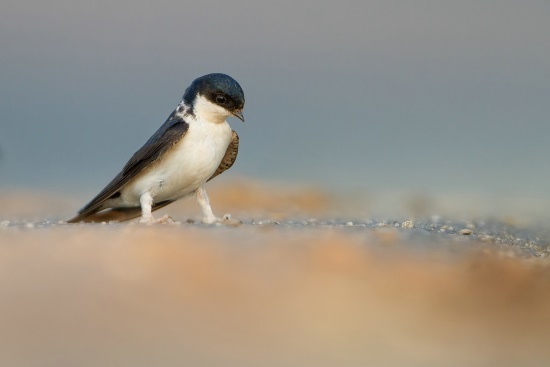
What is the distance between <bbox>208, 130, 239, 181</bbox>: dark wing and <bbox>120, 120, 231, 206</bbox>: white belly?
8.4 inches

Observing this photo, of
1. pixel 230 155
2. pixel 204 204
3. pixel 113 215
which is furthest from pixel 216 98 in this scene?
pixel 113 215

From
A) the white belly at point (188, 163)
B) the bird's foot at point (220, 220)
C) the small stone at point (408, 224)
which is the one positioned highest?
the white belly at point (188, 163)

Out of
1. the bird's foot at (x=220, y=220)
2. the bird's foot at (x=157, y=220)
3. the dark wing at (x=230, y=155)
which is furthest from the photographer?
the dark wing at (x=230, y=155)

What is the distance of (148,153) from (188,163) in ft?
1.24

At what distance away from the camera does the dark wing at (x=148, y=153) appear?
9.40m

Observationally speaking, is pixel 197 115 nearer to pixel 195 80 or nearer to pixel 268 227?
pixel 195 80

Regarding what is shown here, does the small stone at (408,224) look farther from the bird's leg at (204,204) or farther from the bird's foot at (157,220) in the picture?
the bird's foot at (157,220)

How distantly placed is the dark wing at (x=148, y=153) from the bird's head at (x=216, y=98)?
209 mm

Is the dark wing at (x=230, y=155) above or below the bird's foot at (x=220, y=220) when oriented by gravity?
above

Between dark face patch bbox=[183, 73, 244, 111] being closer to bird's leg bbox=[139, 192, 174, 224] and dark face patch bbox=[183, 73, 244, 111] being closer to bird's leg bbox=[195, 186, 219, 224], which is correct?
bird's leg bbox=[195, 186, 219, 224]

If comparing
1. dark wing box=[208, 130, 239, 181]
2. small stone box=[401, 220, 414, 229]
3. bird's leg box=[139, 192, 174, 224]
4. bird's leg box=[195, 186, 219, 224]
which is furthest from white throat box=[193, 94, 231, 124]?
small stone box=[401, 220, 414, 229]

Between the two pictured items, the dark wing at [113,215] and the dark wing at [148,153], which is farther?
the dark wing at [113,215]

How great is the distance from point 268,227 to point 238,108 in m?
1.14

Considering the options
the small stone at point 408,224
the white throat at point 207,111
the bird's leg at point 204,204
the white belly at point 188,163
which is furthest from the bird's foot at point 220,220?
the small stone at point 408,224
